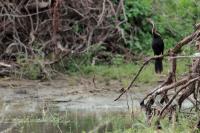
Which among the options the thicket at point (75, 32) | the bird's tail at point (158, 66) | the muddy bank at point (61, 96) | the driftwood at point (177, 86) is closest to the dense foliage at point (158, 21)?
the thicket at point (75, 32)

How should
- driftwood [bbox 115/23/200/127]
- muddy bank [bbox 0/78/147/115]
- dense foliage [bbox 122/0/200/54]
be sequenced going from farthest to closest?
dense foliage [bbox 122/0/200/54]
muddy bank [bbox 0/78/147/115]
driftwood [bbox 115/23/200/127]

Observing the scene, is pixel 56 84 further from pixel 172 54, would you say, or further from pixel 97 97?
pixel 172 54

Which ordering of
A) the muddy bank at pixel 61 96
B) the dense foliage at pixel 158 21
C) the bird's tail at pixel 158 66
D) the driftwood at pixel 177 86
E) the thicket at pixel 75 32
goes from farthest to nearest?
1. the dense foliage at pixel 158 21
2. the thicket at pixel 75 32
3. the muddy bank at pixel 61 96
4. the bird's tail at pixel 158 66
5. the driftwood at pixel 177 86

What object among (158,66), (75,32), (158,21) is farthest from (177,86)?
(158,21)

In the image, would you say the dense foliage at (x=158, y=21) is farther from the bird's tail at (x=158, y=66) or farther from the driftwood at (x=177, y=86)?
the driftwood at (x=177, y=86)

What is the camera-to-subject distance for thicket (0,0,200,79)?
9438 millimetres

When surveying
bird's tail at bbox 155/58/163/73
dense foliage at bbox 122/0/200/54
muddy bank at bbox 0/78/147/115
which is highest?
dense foliage at bbox 122/0/200/54

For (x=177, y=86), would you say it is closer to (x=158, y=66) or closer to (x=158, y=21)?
(x=158, y=66)

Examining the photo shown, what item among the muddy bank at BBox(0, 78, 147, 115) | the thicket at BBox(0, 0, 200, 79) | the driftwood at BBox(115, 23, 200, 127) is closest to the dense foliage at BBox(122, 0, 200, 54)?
the thicket at BBox(0, 0, 200, 79)

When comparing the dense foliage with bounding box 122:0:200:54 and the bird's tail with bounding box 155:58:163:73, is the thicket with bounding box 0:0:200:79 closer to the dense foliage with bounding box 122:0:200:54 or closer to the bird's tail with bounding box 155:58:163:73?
the dense foliage with bounding box 122:0:200:54

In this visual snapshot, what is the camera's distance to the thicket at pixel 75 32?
9438mm

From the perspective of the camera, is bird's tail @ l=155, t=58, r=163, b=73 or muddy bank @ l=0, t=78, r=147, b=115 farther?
muddy bank @ l=0, t=78, r=147, b=115

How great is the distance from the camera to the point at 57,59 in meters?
9.31

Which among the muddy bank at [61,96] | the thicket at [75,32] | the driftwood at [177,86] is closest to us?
the driftwood at [177,86]
